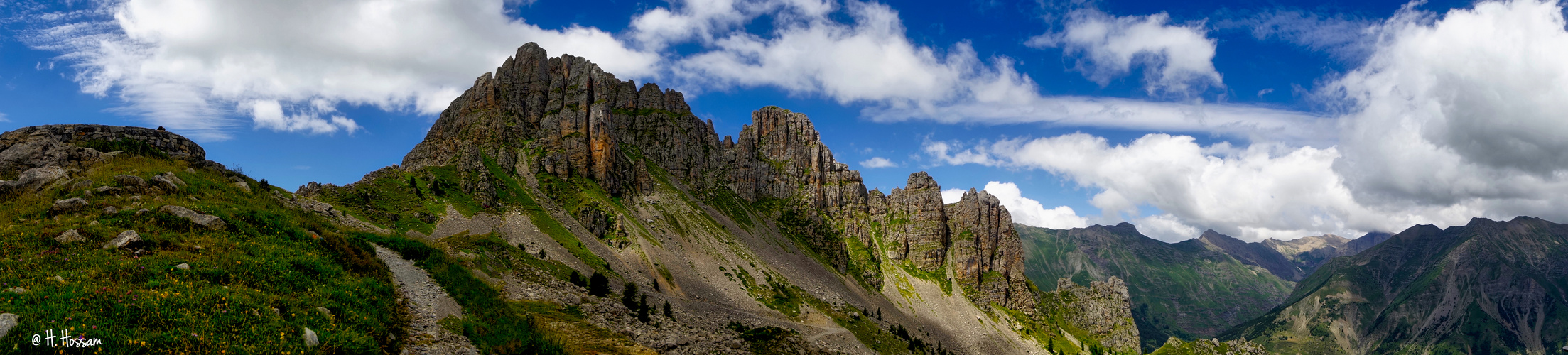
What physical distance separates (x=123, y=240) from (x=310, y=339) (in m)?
11.1

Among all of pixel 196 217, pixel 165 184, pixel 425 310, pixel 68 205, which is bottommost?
pixel 425 310

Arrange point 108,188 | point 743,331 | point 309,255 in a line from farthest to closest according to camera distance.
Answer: point 743,331
point 108,188
point 309,255

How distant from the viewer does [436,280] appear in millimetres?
32562

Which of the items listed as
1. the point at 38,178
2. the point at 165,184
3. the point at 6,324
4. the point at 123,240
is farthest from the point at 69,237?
the point at 38,178

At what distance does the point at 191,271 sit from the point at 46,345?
6.39 meters

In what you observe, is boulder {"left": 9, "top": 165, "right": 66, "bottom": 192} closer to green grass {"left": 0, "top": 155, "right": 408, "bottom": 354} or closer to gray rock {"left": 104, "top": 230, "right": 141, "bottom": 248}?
green grass {"left": 0, "top": 155, "right": 408, "bottom": 354}

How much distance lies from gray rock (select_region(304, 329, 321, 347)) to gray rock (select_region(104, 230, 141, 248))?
10412 mm

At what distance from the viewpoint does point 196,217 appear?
23.7 m

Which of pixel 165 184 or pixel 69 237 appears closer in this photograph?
pixel 69 237

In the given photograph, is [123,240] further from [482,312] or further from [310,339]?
[482,312]

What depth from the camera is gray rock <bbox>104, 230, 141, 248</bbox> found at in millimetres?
19328

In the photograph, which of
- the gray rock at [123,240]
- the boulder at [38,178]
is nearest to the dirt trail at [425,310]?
the gray rock at [123,240]

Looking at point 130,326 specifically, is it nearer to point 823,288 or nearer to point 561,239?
point 561,239

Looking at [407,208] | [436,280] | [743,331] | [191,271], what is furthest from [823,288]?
[191,271]
